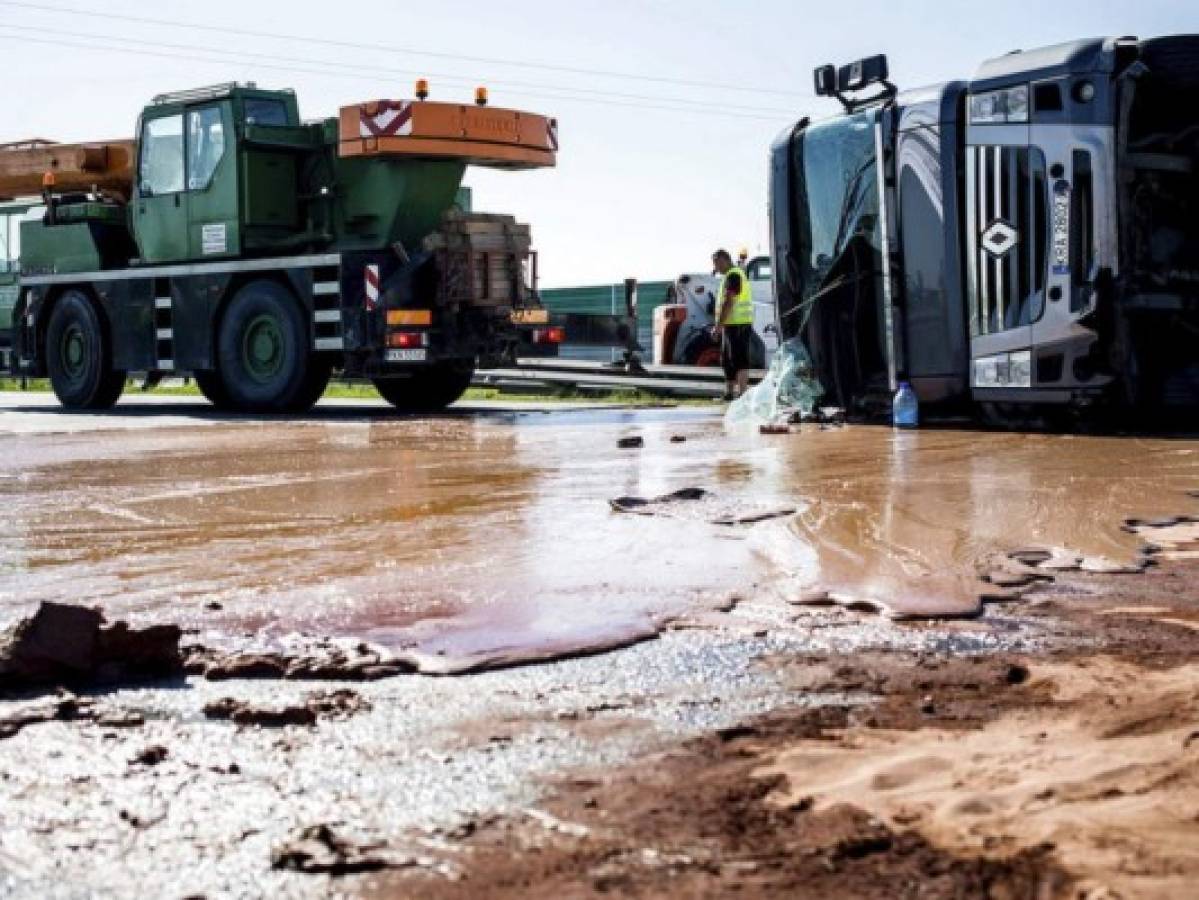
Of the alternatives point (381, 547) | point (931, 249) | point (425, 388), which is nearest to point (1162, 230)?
point (931, 249)

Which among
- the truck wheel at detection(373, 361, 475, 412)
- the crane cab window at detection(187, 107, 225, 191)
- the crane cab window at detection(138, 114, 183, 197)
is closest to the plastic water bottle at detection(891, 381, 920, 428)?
the truck wheel at detection(373, 361, 475, 412)

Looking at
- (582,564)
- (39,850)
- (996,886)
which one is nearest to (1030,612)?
(582,564)

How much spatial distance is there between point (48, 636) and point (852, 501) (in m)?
4.06

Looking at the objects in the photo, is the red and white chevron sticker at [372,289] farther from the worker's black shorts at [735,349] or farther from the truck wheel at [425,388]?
the worker's black shorts at [735,349]

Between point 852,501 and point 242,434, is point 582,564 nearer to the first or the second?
point 852,501

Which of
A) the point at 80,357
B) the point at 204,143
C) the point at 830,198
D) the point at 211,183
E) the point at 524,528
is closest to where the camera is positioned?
the point at 524,528

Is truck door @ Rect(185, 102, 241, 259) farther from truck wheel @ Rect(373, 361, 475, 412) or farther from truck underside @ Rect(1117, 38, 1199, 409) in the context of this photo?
truck underside @ Rect(1117, 38, 1199, 409)

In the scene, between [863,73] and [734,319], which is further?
[734,319]

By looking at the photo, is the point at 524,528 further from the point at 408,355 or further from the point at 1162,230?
the point at 408,355

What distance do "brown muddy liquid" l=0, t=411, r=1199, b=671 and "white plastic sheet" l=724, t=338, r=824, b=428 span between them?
7.11ft

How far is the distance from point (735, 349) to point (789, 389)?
247 centimetres

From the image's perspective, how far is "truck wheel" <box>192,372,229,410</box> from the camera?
16812mm

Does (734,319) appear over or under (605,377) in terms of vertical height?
over

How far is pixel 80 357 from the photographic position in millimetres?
18172
